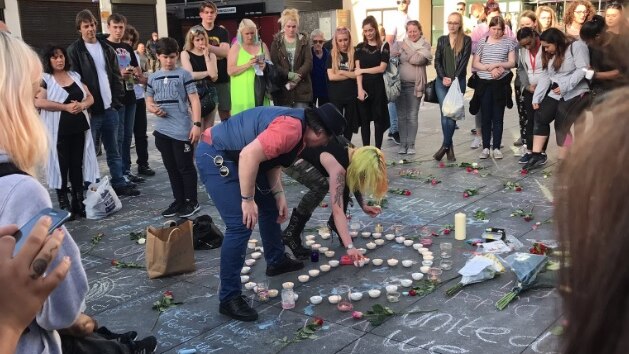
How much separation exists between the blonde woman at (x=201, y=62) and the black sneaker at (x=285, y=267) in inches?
116

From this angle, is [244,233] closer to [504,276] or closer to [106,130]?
[504,276]

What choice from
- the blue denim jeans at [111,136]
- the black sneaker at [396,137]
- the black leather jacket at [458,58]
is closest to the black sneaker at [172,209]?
the blue denim jeans at [111,136]

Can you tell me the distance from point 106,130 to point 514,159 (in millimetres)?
5228

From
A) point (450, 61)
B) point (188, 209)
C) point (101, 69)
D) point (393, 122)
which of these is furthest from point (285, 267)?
point (393, 122)

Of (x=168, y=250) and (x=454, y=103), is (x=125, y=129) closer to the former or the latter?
(x=168, y=250)

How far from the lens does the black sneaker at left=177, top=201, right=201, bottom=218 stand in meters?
6.19

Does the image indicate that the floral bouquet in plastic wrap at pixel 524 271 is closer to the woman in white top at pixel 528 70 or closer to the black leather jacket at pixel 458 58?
the woman in white top at pixel 528 70

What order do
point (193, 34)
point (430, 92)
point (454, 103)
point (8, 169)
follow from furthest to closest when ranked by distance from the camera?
point (430, 92)
point (454, 103)
point (193, 34)
point (8, 169)

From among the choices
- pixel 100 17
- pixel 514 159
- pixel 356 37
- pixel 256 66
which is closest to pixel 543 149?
pixel 514 159

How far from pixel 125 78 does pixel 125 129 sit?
69 centimetres

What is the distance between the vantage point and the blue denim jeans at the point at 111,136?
6.83 meters

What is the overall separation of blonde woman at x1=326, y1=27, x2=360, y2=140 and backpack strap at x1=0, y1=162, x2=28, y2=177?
6294mm

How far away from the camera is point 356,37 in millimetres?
26578

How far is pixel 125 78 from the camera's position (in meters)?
7.31
